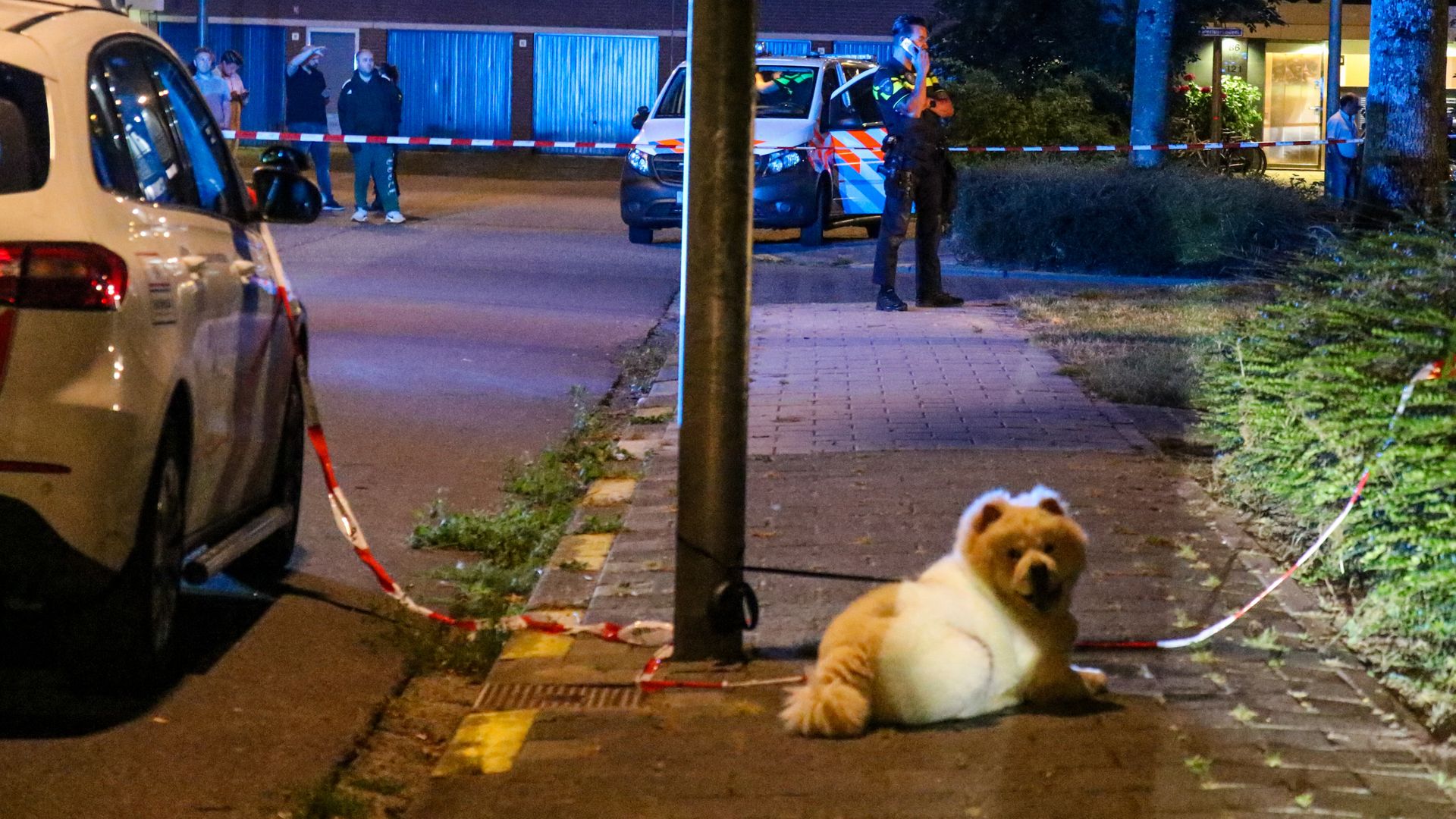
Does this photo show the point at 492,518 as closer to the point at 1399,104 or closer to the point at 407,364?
the point at 407,364

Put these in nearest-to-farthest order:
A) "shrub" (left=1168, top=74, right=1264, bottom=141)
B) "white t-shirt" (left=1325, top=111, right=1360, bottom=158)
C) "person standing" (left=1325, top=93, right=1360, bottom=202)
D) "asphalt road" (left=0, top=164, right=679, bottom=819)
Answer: "asphalt road" (left=0, top=164, right=679, bottom=819)
"person standing" (left=1325, top=93, right=1360, bottom=202)
"white t-shirt" (left=1325, top=111, right=1360, bottom=158)
"shrub" (left=1168, top=74, right=1264, bottom=141)

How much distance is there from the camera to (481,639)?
5695 mm

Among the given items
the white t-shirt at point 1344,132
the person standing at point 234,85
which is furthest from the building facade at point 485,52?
the person standing at point 234,85

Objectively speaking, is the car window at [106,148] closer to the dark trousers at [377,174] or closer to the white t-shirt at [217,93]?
the dark trousers at [377,174]

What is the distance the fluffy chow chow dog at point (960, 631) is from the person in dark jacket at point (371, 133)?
1779cm

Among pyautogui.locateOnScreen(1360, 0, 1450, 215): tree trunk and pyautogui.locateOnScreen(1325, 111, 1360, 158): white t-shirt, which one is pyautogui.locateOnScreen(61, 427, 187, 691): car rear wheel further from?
pyautogui.locateOnScreen(1325, 111, 1360, 158): white t-shirt

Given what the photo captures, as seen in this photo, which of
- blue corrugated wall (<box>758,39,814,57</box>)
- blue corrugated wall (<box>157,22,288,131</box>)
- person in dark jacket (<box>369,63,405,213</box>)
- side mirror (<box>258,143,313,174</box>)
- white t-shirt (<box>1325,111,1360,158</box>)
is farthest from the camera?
blue corrugated wall (<box>157,22,288,131</box>)

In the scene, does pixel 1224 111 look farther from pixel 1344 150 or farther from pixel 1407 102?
pixel 1407 102

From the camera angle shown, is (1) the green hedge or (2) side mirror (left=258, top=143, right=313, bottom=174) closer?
(1) the green hedge

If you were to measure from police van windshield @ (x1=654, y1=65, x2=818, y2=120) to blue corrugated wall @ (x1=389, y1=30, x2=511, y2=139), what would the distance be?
77.9 feet

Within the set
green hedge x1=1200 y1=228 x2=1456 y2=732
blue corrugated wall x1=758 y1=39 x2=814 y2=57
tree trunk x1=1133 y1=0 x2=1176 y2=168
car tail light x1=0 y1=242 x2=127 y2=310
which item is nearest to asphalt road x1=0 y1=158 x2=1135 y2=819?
car tail light x1=0 y1=242 x2=127 y2=310

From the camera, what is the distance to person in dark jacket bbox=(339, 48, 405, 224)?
21.8 meters

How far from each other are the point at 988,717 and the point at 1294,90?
4429 centimetres

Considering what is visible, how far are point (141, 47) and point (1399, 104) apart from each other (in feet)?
39.2
